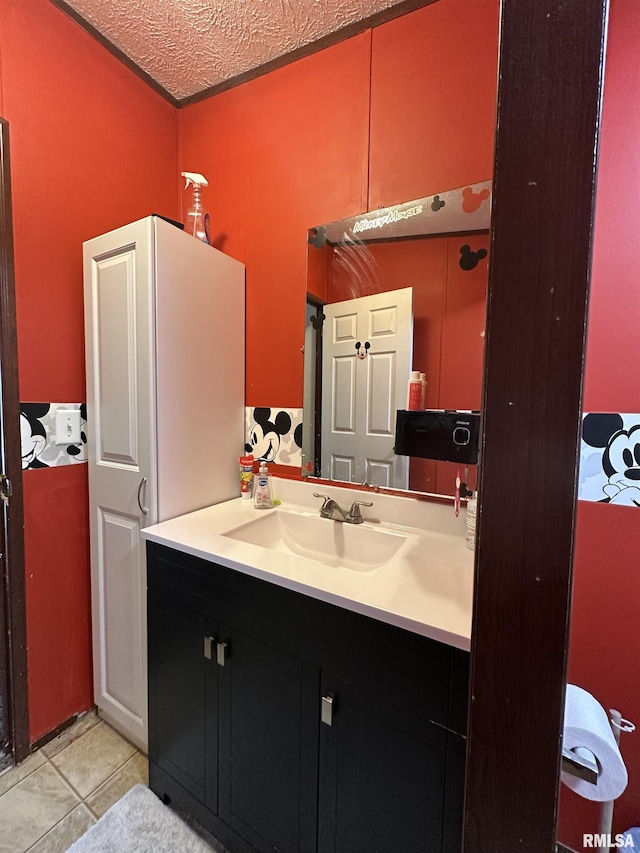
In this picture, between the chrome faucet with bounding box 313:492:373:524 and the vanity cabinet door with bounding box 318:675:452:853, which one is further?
the chrome faucet with bounding box 313:492:373:524

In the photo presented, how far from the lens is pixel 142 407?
1170 mm

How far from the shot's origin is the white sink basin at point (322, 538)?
3.73ft

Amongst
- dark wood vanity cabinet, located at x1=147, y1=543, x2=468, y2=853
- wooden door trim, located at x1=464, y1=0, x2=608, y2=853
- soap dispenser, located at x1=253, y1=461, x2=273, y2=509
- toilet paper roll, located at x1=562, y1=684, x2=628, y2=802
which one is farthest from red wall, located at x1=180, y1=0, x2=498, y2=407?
toilet paper roll, located at x1=562, y1=684, x2=628, y2=802

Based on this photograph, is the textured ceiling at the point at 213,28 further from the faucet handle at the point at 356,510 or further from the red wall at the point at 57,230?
the faucet handle at the point at 356,510

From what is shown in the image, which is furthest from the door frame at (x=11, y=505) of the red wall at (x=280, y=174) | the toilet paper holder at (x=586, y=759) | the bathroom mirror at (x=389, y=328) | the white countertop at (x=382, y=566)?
the toilet paper holder at (x=586, y=759)

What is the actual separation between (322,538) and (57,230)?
145 centimetres

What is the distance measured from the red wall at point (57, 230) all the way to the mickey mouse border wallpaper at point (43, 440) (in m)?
0.03

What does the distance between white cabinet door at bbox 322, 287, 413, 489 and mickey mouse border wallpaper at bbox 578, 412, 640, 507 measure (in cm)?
50

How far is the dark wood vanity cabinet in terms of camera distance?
26.8 inches

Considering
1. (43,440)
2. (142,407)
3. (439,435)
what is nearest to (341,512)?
(439,435)

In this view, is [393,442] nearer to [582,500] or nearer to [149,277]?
[582,500]

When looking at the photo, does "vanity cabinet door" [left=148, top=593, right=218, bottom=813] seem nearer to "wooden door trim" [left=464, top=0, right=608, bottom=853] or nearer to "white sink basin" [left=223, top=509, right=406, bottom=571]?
"white sink basin" [left=223, top=509, right=406, bottom=571]

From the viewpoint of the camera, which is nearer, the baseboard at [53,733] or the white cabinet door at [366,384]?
the white cabinet door at [366,384]

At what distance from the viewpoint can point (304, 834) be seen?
85 centimetres
